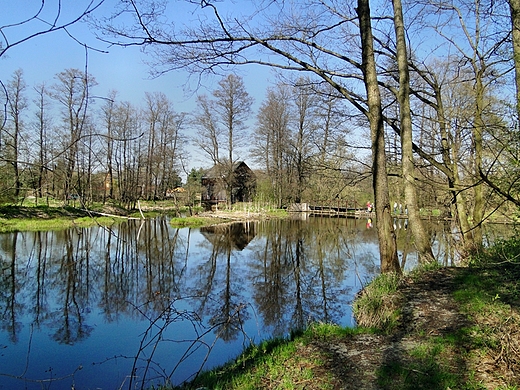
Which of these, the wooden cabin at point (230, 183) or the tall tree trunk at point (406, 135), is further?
the wooden cabin at point (230, 183)

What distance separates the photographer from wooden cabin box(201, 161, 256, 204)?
33.3 meters

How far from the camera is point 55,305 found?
7223 millimetres

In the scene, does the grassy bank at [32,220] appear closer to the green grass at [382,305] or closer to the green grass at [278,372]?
the green grass at [382,305]

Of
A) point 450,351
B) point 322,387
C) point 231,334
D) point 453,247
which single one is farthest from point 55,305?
point 453,247

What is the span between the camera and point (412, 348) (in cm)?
342

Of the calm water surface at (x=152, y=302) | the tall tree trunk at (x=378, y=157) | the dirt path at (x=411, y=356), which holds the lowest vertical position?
the calm water surface at (x=152, y=302)

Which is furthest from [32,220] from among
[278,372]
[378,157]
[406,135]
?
[278,372]

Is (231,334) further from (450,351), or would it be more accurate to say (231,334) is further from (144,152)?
(144,152)

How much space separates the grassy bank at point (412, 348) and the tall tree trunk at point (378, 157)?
73 cm

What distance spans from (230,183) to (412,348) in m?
30.3

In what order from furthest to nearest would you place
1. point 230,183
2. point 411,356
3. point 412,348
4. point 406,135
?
point 230,183
point 406,135
point 412,348
point 411,356

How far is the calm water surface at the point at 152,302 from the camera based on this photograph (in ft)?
15.5

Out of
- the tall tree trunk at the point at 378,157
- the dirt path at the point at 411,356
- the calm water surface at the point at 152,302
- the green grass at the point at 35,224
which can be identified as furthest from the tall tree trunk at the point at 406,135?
the green grass at the point at 35,224

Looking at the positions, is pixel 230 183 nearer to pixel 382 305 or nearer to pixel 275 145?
pixel 275 145
